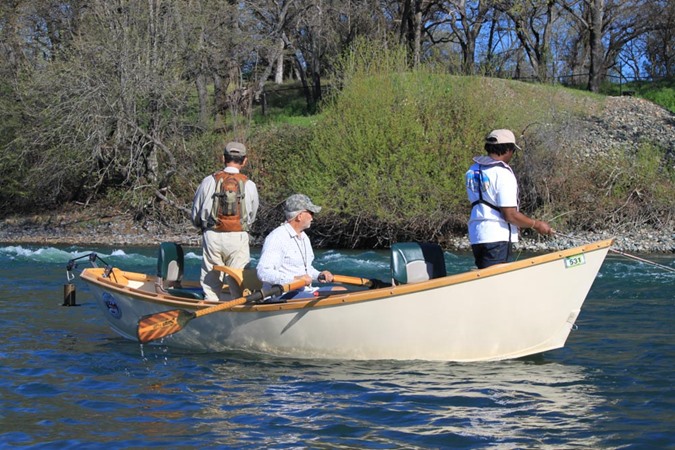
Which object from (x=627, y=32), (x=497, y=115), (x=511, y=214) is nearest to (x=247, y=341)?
(x=511, y=214)

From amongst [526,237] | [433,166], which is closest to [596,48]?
[526,237]

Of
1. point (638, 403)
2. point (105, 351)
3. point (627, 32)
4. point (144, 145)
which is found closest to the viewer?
point (638, 403)

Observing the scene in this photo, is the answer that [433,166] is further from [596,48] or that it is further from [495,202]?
[596,48]

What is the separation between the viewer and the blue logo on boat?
9.36 m

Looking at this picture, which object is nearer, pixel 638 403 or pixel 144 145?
pixel 638 403

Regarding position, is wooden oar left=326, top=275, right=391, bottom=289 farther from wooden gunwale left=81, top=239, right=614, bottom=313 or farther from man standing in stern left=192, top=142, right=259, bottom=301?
man standing in stern left=192, top=142, right=259, bottom=301

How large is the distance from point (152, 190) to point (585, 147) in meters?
12.7

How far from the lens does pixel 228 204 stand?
27.6ft

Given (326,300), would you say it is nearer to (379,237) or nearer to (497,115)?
(379,237)

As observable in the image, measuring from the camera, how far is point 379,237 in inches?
857

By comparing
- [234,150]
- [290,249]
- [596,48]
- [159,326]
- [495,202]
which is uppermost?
[596,48]

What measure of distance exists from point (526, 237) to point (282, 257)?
15072 mm

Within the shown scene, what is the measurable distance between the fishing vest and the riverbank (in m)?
13.0

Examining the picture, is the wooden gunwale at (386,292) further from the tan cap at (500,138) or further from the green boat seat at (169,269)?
the tan cap at (500,138)
